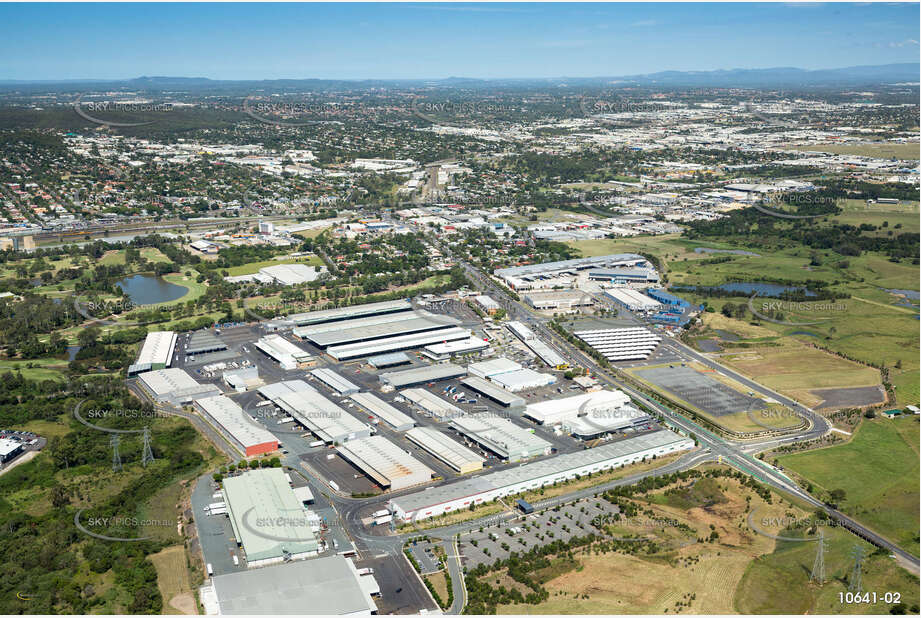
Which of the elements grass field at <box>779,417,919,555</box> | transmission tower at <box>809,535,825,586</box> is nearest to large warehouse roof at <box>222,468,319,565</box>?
transmission tower at <box>809,535,825,586</box>

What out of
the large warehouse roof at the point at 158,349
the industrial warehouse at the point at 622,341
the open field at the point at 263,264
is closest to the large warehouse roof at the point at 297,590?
the large warehouse roof at the point at 158,349

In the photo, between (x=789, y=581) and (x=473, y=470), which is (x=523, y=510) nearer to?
(x=473, y=470)

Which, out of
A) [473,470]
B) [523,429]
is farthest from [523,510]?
[523,429]

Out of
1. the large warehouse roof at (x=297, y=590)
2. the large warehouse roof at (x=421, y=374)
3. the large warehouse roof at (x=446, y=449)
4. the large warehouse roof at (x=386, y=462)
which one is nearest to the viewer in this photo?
the large warehouse roof at (x=297, y=590)

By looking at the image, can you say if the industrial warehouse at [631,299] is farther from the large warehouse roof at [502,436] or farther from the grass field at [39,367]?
the grass field at [39,367]

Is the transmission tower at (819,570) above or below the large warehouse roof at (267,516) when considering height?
below

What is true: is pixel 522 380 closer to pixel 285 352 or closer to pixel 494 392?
pixel 494 392

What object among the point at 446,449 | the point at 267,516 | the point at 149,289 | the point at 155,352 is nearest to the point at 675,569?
the point at 446,449
